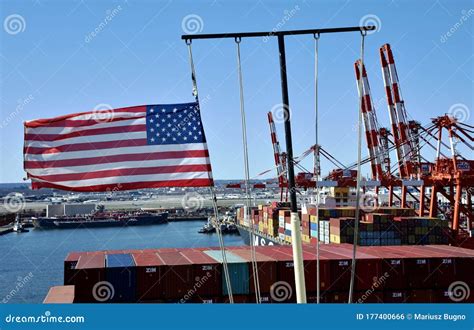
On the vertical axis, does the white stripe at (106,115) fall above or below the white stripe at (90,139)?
above

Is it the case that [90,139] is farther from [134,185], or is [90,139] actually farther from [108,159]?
[134,185]

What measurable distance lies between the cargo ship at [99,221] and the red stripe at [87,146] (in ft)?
311

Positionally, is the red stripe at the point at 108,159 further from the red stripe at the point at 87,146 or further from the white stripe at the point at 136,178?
the white stripe at the point at 136,178

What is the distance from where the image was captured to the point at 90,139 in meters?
7.67

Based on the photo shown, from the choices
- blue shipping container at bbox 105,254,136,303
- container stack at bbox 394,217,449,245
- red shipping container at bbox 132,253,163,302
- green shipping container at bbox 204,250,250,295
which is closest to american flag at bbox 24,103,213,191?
blue shipping container at bbox 105,254,136,303

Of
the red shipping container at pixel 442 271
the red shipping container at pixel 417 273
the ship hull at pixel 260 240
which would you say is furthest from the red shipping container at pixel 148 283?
the ship hull at pixel 260 240

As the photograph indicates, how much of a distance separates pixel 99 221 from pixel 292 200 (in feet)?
331

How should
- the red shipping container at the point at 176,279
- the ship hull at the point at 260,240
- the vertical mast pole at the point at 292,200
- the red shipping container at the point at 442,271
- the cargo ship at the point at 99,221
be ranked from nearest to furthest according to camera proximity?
1. the vertical mast pole at the point at 292,200
2. the red shipping container at the point at 176,279
3. the red shipping container at the point at 442,271
4. the ship hull at the point at 260,240
5. the cargo ship at the point at 99,221

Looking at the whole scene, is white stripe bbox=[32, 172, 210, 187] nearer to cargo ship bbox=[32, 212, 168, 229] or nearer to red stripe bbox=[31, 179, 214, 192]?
red stripe bbox=[31, 179, 214, 192]

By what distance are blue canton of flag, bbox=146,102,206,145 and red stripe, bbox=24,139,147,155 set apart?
0.21m

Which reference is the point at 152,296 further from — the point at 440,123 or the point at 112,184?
the point at 440,123

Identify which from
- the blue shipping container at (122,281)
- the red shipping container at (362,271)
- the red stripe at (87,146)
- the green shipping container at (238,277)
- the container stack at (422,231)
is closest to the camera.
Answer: the red stripe at (87,146)

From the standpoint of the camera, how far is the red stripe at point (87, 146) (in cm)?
764

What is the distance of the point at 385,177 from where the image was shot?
150ft
